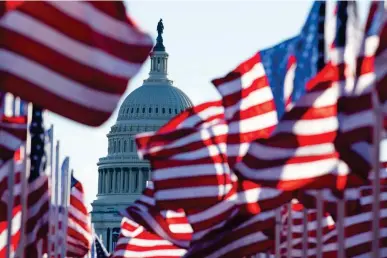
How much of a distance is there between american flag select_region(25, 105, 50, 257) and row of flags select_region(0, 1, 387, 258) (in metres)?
0.04

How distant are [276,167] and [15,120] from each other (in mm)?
5757

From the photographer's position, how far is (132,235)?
55.9 metres

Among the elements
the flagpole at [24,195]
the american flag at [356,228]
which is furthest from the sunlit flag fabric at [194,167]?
the flagpole at [24,195]

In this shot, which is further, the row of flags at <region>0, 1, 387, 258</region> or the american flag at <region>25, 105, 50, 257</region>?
the american flag at <region>25, 105, 50, 257</region>

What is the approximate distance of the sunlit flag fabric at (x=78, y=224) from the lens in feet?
180

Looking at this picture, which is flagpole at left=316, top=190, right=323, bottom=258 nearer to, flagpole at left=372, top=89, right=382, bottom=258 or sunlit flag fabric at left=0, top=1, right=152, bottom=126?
flagpole at left=372, top=89, right=382, bottom=258

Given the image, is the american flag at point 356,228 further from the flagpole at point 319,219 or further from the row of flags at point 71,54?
the row of flags at point 71,54

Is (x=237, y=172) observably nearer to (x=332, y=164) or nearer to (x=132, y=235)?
(x=332, y=164)

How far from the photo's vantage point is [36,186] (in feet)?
120

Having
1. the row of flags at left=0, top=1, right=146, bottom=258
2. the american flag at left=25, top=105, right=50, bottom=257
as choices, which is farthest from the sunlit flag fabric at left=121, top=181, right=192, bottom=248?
the row of flags at left=0, top=1, right=146, bottom=258

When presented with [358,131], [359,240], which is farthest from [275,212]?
[358,131]

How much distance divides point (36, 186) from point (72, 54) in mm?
12237

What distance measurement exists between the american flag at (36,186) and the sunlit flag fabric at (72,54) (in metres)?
11.2

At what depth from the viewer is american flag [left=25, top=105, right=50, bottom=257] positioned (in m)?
36.0
